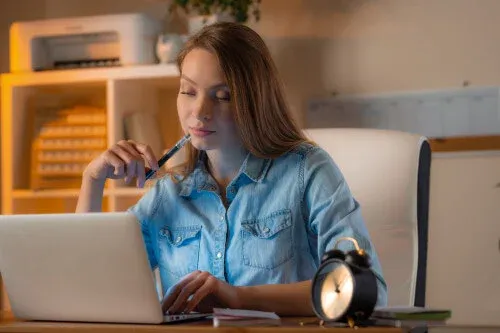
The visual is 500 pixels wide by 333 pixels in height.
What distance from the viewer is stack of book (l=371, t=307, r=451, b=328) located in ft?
3.76

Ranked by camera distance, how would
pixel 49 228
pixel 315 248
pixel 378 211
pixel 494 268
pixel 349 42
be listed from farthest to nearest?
pixel 349 42, pixel 494 268, pixel 378 211, pixel 315 248, pixel 49 228

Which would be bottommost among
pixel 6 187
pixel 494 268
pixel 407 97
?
pixel 494 268

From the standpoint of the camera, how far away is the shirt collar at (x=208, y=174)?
1.72m

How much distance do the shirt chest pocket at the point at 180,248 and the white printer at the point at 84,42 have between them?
1.48 m

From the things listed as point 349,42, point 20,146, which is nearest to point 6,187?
point 20,146

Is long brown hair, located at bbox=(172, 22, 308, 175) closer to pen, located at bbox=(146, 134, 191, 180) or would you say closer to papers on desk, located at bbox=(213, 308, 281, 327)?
pen, located at bbox=(146, 134, 191, 180)

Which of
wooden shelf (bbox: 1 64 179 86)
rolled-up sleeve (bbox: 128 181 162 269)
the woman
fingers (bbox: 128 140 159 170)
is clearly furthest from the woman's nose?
wooden shelf (bbox: 1 64 179 86)

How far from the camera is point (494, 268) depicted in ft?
9.62

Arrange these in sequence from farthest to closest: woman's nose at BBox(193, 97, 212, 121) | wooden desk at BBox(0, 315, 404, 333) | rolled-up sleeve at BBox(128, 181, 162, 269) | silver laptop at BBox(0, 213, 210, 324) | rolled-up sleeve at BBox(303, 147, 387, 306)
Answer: rolled-up sleeve at BBox(128, 181, 162, 269) → woman's nose at BBox(193, 97, 212, 121) → rolled-up sleeve at BBox(303, 147, 387, 306) → silver laptop at BBox(0, 213, 210, 324) → wooden desk at BBox(0, 315, 404, 333)

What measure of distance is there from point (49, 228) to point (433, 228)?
6.45 ft

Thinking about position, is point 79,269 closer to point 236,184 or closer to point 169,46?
point 236,184

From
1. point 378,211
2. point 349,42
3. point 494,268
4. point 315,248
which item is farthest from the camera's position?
point 349,42

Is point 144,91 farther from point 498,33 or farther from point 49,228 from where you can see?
point 49,228

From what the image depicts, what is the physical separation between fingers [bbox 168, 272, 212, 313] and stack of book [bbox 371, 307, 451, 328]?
0.29 metres
